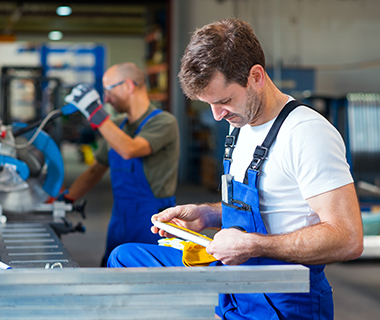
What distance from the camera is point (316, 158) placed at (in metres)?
1.40

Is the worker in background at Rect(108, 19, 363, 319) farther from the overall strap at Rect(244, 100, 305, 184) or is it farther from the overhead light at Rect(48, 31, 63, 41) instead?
the overhead light at Rect(48, 31, 63, 41)

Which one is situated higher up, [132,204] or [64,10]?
[64,10]

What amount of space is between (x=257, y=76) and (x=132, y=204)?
5.28 ft

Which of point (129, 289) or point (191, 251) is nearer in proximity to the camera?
point (129, 289)

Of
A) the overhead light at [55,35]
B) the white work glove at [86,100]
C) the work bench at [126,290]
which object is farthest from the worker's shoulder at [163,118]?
the overhead light at [55,35]

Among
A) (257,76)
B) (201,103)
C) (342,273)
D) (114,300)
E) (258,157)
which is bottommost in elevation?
(342,273)

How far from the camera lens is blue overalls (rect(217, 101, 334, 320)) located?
4.70ft

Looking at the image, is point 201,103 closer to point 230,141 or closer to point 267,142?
point 230,141

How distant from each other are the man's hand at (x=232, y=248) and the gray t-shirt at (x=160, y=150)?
5.24 ft

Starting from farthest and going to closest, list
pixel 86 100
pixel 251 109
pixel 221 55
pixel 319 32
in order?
pixel 319 32 < pixel 86 100 < pixel 251 109 < pixel 221 55

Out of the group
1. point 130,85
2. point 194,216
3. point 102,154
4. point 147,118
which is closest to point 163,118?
point 147,118

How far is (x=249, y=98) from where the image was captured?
61.0 inches

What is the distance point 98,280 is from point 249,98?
75 cm

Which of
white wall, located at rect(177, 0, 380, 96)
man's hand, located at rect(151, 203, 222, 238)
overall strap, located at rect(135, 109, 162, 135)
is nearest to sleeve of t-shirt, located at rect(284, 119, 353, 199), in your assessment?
man's hand, located at rect(151, 203, 222, 238)
